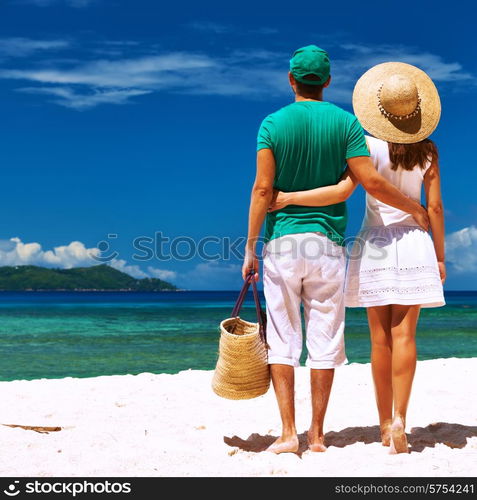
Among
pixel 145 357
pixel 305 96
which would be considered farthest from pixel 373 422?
pixel 145 357

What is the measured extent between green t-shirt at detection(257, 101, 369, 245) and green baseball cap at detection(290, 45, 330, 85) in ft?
0.53

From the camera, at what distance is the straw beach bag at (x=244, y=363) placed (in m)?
4.36

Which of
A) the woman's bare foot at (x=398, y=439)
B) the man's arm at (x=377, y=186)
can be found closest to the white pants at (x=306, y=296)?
the man's arm at (x=377, y=186)

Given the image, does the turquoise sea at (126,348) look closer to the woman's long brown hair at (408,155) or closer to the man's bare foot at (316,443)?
the man's bare foot at (316,443)

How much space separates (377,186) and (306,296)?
2.59 ft

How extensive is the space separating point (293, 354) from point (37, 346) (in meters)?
16.5

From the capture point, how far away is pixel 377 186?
4141mm

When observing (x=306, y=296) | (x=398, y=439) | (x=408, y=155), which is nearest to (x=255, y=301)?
(x=306, y=296)

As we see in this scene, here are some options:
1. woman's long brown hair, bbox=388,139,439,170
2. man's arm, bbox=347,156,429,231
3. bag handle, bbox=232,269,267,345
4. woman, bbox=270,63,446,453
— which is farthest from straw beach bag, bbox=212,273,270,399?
woman's long brown hair, bbox=388,139,439,170

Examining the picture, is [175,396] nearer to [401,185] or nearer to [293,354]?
[293,354]

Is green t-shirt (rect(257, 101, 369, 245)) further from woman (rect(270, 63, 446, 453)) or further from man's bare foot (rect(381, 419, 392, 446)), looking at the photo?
man's bare foot (rect(381, 419, 392, 446))

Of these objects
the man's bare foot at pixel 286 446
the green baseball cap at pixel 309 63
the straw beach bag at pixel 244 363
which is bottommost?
the man's bare foot at pixel 286 446

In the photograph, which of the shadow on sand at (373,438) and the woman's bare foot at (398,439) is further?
the shadow on sand at (373,438)

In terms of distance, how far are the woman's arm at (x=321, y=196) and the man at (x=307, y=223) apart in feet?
0.15
